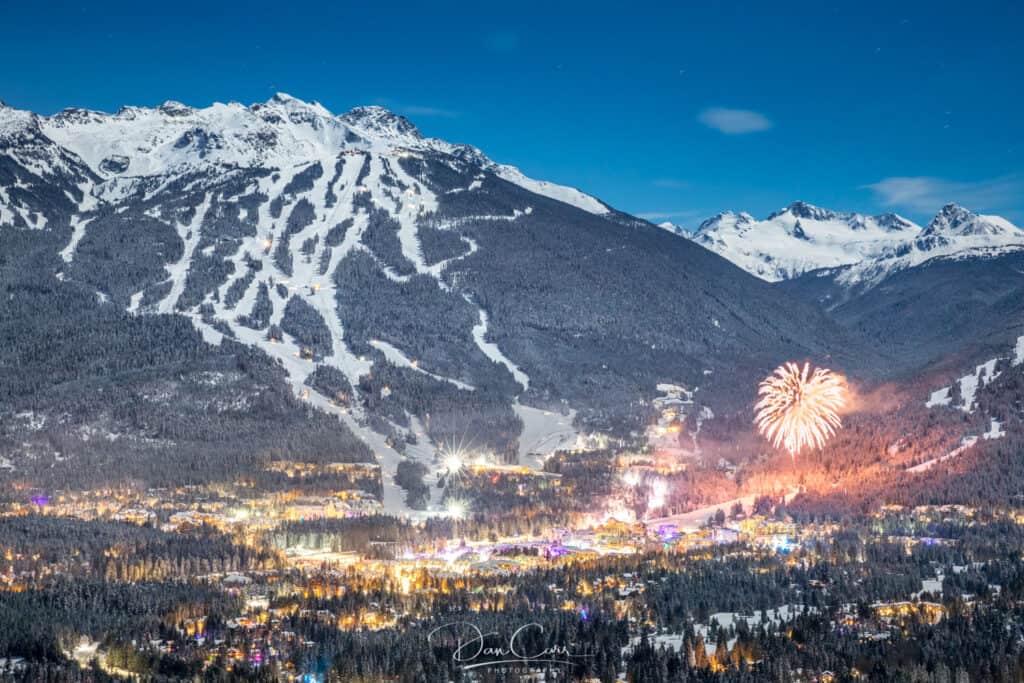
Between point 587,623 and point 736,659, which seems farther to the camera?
point 587,623

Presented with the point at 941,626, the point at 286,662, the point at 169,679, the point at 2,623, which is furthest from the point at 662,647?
the point at 2,623

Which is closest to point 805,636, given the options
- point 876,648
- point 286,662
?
point 876,648

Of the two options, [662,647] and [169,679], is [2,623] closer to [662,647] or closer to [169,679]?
[169,679]

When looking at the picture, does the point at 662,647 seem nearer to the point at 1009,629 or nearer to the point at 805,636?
the point at 805,636

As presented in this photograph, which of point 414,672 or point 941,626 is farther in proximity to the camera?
point 941,626
